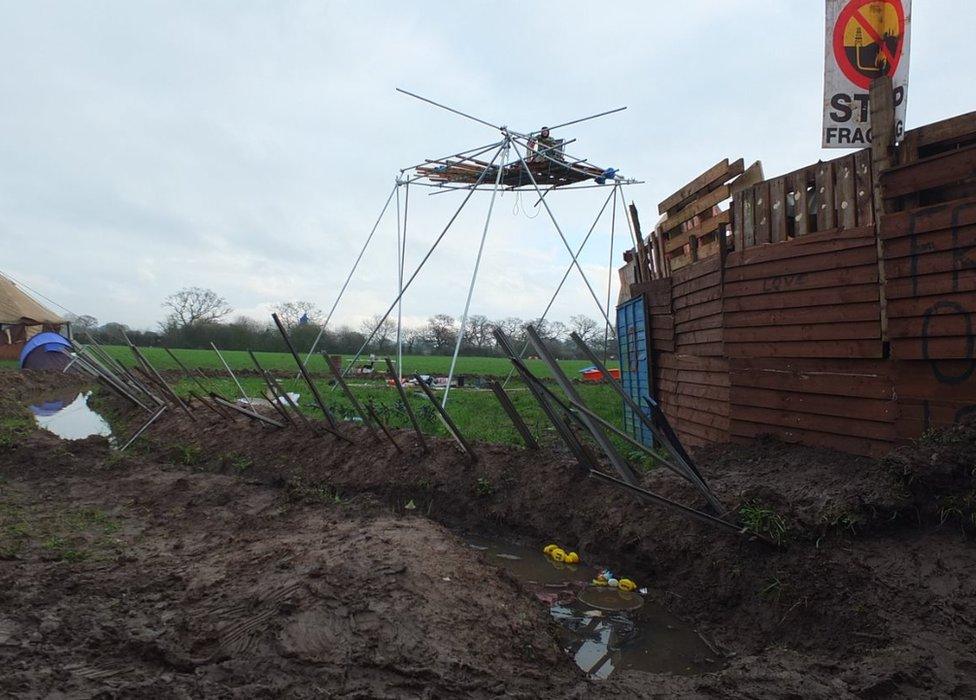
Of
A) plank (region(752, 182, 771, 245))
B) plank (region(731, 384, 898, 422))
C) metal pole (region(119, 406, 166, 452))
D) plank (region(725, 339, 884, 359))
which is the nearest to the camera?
plank (region(731, 384, 898, 422))

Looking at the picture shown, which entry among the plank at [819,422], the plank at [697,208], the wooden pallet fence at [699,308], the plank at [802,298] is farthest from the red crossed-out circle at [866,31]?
the plank at [819,422]

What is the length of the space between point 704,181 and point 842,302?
2804 mm

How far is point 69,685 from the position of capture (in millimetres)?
3117

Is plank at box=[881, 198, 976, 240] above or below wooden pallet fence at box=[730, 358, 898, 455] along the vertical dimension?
above

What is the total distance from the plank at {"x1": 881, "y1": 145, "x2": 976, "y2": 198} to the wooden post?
0.28 ft

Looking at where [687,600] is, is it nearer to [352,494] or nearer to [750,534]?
[750,534]

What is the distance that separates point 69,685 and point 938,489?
5227 mm

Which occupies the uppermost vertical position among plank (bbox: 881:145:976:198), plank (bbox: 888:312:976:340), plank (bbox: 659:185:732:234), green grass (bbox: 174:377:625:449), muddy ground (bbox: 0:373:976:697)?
plank (bbox: 659:185:732:234)

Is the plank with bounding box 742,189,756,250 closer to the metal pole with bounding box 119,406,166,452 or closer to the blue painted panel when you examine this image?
the blue painted panel

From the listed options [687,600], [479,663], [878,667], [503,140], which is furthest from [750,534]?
[503,140]

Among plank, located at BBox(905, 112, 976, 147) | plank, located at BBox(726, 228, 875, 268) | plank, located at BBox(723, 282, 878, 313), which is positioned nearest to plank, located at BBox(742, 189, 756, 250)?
plank, located at BBox(726, 228, 875, 268)

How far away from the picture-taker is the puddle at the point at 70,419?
Result: 14.2m

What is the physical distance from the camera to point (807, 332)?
630 cm

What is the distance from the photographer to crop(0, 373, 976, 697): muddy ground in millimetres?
3355
